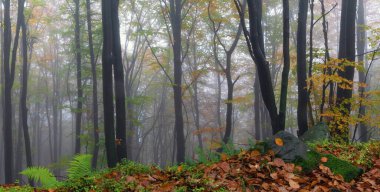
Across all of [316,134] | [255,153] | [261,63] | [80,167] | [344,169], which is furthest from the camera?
[316,134]

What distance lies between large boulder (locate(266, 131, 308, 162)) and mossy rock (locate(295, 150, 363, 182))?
10 centimetres

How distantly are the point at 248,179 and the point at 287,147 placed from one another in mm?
1018

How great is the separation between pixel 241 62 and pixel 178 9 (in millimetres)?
12166

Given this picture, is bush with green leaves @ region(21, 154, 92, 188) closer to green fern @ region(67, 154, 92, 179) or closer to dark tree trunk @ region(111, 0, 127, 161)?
green fern @ region(67, 154, 92, 179)

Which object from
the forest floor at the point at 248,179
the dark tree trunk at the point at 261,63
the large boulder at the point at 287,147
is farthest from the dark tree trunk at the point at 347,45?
the large boulder at the point at 287,147

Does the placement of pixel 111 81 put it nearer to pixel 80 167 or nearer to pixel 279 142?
pixel 80 167

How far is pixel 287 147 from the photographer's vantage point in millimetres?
4828

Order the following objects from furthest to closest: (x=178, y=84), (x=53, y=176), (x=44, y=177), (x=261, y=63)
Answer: (x=178, y=84), (x=261, y=63), (x=53, y=176), (x=44, y=177)

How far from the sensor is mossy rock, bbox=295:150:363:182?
4.43 metres

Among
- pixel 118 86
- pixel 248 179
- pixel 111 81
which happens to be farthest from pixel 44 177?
pixel 118 86

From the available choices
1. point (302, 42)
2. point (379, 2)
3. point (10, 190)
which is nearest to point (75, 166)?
point (10, 190)

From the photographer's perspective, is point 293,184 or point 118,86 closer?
point 293,184

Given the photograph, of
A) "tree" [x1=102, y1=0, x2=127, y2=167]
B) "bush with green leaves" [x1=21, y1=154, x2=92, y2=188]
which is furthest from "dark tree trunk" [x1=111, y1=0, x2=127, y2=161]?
"bush with green leaves" [x1=21, y1=154, x2=92, y2=188]

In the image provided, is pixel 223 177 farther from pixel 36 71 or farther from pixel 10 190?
pixel 36 71
